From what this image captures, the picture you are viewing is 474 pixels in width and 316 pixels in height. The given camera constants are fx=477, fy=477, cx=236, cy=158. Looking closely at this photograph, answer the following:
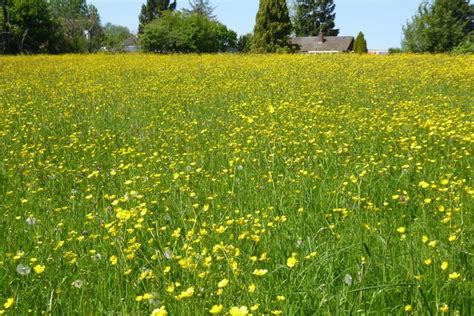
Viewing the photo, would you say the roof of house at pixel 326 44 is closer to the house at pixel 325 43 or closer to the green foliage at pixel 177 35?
the house at pixel 325 43

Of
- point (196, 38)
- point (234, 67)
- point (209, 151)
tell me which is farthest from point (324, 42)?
point (209, 151)

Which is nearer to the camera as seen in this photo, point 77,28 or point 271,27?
point 271,27

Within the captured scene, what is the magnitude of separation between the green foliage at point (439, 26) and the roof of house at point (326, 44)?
15.4 m

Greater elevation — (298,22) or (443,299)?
(298,22)

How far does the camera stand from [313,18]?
71.9 m

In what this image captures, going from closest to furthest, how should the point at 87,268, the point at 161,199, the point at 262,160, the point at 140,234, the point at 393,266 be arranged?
→ the point at 393,266 < the point at 87,268 < the point at 140,234 < the point at 161,199 < the point at 262,160

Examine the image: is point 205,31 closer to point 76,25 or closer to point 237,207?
point 76,25

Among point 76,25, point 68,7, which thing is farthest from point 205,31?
point 68,7

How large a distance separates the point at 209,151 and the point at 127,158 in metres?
0.77

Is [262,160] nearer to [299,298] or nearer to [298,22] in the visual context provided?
[299,298]

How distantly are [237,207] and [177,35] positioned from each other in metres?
33.1

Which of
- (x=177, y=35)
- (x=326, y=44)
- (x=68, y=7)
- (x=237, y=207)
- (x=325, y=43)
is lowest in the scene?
(x=237, y=207)

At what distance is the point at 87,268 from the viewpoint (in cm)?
217

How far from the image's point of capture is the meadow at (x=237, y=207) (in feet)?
5.90
